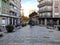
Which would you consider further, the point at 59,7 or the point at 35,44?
the point at 59,7

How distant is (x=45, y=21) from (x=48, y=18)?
211cm

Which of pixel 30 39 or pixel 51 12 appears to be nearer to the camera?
pixel 30 39

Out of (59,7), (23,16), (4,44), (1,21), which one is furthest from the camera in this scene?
(23,16)

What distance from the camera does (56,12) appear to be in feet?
252

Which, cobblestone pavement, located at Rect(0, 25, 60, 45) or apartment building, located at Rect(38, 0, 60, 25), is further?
apartment building, located at Rect(38, 0, 60, 25)

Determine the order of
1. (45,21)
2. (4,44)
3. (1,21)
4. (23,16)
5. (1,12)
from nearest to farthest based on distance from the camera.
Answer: (4,44) < (1,12) < (1,21) < (45,21) < (23,16)

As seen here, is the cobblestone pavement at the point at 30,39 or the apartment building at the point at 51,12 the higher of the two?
the apartment building at the point at 51,12

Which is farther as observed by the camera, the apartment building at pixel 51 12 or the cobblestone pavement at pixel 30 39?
the apartment building at pixel 51 12

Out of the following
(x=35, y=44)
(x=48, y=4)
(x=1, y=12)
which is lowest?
(x=35, y=44)

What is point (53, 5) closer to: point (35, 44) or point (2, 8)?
point (2, 8)

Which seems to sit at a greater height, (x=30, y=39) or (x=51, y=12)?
(x=51, y=12)

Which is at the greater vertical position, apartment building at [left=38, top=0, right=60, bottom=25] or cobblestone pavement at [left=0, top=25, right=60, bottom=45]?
apartment building at [left=38, top=0, right=60, bottom=25]

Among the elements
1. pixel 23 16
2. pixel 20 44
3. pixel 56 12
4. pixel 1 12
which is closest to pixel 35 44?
pixel 20 44

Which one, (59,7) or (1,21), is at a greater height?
(59,7)
